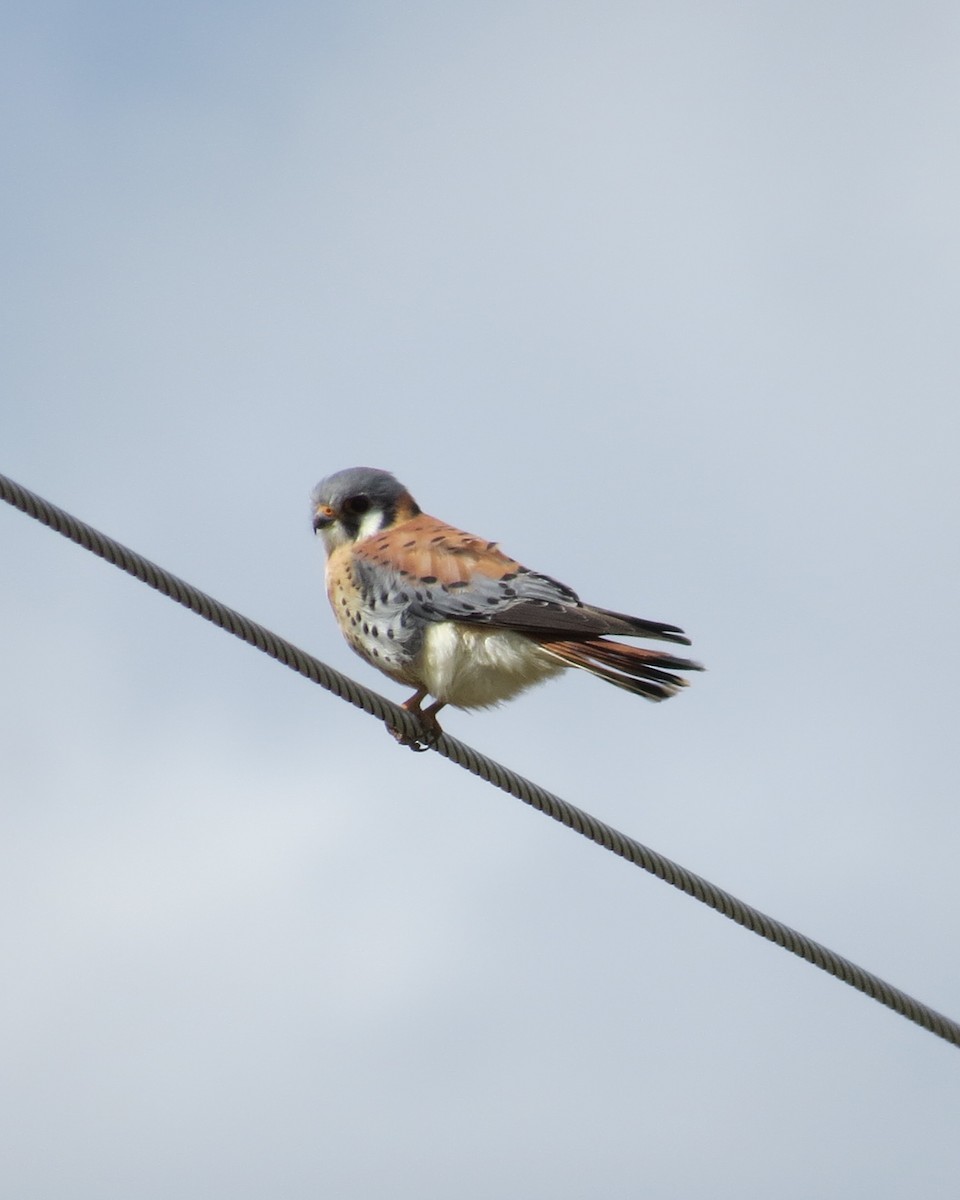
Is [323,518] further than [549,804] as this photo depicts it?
Yes

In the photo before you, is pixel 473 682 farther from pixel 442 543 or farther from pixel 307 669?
pixel 307 669

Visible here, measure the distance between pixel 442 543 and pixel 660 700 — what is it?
4.24 feet

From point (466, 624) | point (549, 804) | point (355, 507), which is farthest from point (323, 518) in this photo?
point (549, 804)

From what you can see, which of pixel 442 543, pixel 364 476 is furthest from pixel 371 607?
pixel 364 476

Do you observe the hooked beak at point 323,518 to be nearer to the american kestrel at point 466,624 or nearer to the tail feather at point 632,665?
the american kestrel at point 466,624

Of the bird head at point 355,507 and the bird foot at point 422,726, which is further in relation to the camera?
the bird head at point 355,507

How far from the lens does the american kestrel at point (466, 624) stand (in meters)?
5.60

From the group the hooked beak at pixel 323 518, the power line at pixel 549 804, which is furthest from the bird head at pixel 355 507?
the power line at pixel 549 804

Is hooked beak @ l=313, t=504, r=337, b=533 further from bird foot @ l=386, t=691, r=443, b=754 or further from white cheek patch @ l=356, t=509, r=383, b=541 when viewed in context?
bird foot @ l=386, t=691, r=443, b=754

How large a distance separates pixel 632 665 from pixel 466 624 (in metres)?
0.72

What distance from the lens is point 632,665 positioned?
5570 mm

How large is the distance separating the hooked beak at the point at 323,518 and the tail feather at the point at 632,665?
1.61m

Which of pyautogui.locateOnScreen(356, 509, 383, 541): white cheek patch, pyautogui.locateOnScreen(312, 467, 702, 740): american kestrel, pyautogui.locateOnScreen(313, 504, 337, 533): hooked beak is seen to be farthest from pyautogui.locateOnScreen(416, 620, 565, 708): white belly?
pyautogui.locateOnScreen(313, 504, 337, 533): hooked beak

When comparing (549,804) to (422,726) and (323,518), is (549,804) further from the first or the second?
(323,518)
